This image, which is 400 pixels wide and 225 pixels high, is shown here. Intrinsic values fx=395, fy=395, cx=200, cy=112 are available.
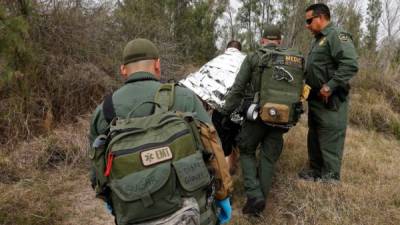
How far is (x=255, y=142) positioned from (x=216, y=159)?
63.6 inches

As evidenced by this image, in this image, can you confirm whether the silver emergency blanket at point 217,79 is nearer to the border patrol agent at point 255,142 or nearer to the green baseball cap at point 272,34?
the border patrol agent at point 255,142

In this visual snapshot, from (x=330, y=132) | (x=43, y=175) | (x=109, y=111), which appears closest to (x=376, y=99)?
(x=330, y=132)

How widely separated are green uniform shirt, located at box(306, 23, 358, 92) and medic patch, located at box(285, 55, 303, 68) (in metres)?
0.46

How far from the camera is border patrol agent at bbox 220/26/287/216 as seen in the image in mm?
3561

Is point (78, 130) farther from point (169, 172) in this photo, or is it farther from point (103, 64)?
point (169, 172)

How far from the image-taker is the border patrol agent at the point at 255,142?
3561 mm

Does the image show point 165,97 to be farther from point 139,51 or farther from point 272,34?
point 272,34

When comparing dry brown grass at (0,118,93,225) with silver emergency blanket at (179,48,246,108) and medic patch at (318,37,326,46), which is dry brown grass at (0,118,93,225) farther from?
medic patch at (318,37,326,46)

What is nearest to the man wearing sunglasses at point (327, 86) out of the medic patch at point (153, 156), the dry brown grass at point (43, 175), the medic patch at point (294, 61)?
the medic patch at point (294, 61)

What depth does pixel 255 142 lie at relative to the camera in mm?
3633

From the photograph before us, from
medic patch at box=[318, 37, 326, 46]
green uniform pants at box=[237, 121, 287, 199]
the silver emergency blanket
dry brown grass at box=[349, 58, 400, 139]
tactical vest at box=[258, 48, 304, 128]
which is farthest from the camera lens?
dry brown grass at box=[349, 58, 400, 139]

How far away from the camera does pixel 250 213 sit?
3615 millimetres

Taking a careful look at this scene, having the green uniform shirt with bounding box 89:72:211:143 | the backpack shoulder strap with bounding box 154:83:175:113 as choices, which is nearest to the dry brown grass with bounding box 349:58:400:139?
the green uniform shirt with bounding box 89:72:211:143

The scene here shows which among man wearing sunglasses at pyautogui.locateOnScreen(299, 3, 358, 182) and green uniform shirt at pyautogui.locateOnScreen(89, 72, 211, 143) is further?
man wearing sunglasses at pyautogui.locateOnScreen(299, 3, 358, 182)
